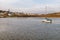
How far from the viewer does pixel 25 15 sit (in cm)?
18400

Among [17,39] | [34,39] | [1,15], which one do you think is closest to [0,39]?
[17,39]

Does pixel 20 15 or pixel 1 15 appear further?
pixel 20 15

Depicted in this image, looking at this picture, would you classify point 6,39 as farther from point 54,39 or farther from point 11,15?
point 11,15

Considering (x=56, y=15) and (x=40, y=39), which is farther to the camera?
(x=56, y=15)

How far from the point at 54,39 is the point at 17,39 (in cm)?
487

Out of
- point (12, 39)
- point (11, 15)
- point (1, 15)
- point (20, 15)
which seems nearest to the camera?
point (12, 39)

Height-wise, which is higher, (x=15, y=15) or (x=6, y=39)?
(x=6, y=39)

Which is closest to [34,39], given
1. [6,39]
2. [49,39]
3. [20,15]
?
[49,39]

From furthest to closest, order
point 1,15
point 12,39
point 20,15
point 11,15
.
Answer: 1. point 20,15
2. point 11,15
3. point 1,15
4. point 12,39

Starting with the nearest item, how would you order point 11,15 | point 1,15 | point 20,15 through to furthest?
point 1,15 → point 11,15 → point 20,15

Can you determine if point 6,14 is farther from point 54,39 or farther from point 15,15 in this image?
point 54,39

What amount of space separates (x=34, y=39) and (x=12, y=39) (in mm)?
2855

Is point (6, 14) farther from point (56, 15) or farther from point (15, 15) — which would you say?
point (56, 15)

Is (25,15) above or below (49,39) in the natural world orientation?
below
